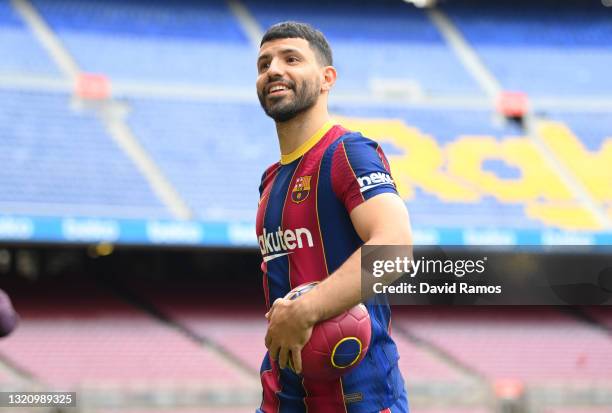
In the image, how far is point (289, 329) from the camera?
2.48 metres

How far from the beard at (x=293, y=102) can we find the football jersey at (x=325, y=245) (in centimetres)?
13

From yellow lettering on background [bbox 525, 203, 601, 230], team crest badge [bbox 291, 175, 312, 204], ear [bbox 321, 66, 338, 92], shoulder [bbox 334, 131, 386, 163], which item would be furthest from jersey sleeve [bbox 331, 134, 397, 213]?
yellow lettering on background [bbox 525, 203, 601, 230]

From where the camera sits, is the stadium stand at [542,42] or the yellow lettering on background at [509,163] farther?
the stadium stand at [542,42]

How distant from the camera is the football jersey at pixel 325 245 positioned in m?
2.77

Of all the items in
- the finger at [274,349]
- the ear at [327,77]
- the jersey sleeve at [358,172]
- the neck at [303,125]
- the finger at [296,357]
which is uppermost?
the ear at [327,77]

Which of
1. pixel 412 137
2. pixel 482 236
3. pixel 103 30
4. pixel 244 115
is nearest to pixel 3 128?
pixel 103 30

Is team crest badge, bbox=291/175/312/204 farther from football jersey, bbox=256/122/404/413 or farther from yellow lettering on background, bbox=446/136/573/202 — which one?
yellow lettering on background, bbox=446/136/573/202

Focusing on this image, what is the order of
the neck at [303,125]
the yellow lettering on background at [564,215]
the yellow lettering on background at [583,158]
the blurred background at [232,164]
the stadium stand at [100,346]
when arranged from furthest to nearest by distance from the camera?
the yellow lettering on background at [583,158] < the yellow lettering on background at [564,215] < the blurred background at [232,164] < the stadium stand at [100,346] < the neck at [303,125]

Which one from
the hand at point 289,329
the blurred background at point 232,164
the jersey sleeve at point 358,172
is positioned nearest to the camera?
the hand at point 289,329

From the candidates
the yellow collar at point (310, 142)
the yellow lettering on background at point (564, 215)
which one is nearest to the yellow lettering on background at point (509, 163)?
the yellow lettering on background at point (564, 215)

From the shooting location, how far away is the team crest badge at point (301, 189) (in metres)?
2.87

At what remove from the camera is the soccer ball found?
256 cm

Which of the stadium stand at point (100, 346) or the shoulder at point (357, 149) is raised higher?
the stadium stand at point (100, 346)

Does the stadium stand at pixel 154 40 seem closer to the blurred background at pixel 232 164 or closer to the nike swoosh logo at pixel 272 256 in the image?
the blurred background at pixel 232 164
